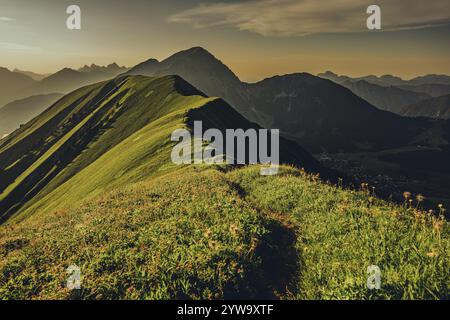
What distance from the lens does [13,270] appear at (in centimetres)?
1174

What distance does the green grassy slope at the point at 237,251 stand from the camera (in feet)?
29.0

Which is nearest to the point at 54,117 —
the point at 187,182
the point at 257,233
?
the point at 187,182

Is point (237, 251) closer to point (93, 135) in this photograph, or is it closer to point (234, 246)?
point (234, 246)

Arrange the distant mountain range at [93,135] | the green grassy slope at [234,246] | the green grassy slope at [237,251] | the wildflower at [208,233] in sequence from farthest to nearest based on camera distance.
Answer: the distant mountain range at [93,135] → the wildflower at [208,233] → the green grassy slope at [234,246] → the green grassy slope at [237,251]

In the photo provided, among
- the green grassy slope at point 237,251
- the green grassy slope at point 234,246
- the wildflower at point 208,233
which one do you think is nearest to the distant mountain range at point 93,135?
the green grassy slope at point 234,246

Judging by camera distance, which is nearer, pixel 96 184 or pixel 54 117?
pixel 96 184

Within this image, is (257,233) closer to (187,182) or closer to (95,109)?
(187,182)

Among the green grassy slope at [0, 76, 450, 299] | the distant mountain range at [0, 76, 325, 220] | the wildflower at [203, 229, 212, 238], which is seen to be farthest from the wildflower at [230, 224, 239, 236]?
the distant mountain range at [0, 76, 325, 220]

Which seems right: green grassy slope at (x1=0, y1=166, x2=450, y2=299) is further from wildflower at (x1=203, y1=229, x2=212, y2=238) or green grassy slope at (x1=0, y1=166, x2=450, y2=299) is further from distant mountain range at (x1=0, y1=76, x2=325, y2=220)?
distant mountain range at (x1=0, y1=76, x2=325, y2=220)

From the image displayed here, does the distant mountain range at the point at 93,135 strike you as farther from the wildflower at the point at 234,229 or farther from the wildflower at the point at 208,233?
the wildflower at the point at 208,233

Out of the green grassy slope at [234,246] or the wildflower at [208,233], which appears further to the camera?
the wildflower at [208,233]
